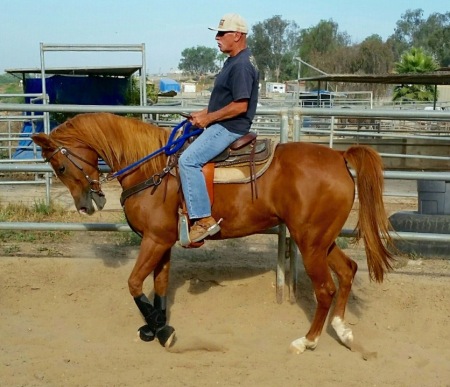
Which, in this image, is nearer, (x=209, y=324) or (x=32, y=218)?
(x=209, y=324)

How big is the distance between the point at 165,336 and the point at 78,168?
1.42m

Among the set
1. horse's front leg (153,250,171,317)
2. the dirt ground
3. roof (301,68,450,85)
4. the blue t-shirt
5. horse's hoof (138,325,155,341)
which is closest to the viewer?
the dirt ground

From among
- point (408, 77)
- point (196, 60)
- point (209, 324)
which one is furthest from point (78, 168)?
Answer: point (196, 60)

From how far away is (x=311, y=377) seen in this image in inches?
161

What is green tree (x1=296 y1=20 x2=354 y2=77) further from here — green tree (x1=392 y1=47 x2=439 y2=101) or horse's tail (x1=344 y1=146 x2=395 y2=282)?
horse's tail (x1=344 y1=146 x2=395 y2=282)

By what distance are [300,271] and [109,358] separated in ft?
7.03

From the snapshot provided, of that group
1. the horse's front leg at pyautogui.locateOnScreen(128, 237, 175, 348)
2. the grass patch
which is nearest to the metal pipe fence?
the horse's front leg at pyautogui.locateOnScreen(128, 237, 175, 348)

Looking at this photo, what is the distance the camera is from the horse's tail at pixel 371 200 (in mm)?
4426

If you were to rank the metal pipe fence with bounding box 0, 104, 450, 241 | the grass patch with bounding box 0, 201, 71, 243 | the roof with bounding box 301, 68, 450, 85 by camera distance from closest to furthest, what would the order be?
the metal pipe fence with bounding box 0, 104, 450, 241
the grass patch with bounding box 0, 201, 71, 243
the roof with bounding box 301, 68, 450, 85

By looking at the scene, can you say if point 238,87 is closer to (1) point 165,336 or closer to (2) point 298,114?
(2) point 298,114

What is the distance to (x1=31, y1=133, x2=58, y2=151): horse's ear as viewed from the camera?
14.4 ft

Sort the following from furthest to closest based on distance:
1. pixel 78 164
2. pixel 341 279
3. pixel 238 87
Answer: pixel 341 279
pixel 78 164
pixel 238 87

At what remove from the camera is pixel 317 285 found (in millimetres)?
4516

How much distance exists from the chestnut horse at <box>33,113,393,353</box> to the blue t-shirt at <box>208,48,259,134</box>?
376mm
